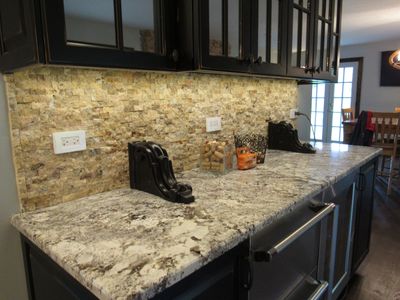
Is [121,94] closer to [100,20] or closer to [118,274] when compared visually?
[100,20]

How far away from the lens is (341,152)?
2.04 meters

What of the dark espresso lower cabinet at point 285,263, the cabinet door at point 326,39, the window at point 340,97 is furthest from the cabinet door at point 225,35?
the window at point 340,97

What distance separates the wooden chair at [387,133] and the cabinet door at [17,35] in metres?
4.25

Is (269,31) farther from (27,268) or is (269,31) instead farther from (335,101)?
(335,101)

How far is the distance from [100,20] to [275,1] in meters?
0.99

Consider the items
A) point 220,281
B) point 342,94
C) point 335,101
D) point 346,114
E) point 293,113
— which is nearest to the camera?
point 220,281

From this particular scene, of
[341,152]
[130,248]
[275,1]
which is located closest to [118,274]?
[130,248]

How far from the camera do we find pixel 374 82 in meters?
6.18

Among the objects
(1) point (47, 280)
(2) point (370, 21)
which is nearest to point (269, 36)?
(1) point (47, 280)

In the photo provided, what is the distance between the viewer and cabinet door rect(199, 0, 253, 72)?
1.15 metres

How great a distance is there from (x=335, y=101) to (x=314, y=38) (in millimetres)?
5346

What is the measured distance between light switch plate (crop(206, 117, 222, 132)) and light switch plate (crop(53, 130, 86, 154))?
29.0 inches

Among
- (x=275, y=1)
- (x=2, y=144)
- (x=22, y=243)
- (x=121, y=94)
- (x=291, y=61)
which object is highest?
(x=275, y=1)

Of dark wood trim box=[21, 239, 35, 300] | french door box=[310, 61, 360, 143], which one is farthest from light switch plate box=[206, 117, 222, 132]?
french door box=[310, 61, 360, 143]
